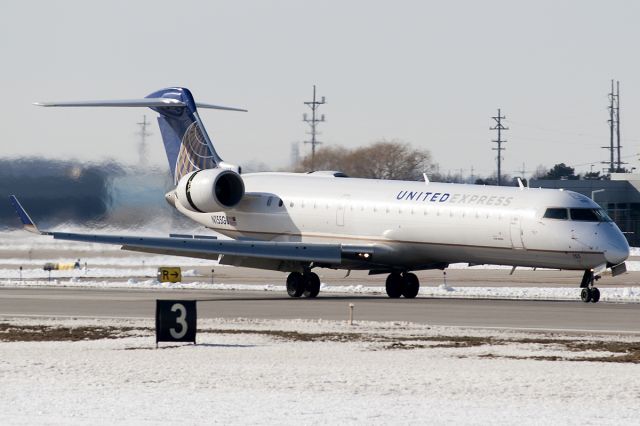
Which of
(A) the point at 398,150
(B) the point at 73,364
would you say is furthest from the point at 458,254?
(A) the point at 398,150

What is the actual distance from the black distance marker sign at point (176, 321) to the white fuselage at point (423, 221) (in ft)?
56.1

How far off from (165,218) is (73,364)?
29.1m

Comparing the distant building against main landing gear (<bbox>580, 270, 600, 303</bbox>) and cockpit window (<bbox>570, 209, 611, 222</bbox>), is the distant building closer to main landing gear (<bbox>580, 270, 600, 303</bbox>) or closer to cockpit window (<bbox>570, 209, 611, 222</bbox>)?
cockpit window (<bbox>570, 209, 611, 222</bbox>)

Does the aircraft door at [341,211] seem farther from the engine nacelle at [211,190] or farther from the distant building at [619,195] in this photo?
the distant building at [619,195]

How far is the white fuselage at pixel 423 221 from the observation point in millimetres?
38625

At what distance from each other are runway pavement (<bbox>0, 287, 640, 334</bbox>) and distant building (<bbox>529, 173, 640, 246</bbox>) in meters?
55.3

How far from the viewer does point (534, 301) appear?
39969 mm

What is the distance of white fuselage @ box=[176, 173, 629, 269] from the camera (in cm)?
3862

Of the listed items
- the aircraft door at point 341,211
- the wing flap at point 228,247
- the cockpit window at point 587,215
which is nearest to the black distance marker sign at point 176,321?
the wing flap at point 228,247

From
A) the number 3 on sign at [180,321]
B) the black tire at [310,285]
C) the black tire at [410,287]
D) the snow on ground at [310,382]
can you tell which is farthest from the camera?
the black tire at [410,287]

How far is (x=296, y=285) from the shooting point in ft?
139

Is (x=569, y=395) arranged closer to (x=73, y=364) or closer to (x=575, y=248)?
(x=73, y=364)

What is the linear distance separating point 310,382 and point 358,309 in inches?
652

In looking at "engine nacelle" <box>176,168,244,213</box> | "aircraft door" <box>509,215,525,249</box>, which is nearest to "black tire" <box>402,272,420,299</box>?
"aircraft door" <box>509,215,525,249</box>
